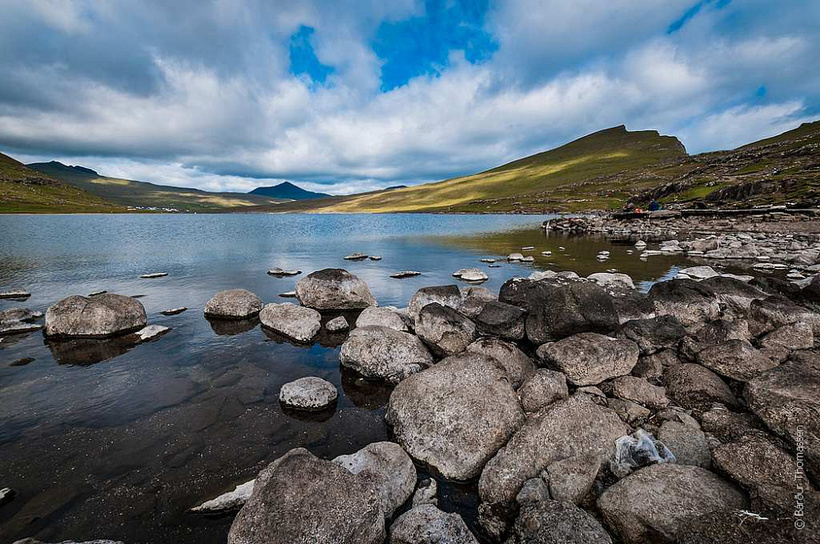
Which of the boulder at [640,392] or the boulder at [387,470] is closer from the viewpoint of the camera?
the boulder at [387,470]

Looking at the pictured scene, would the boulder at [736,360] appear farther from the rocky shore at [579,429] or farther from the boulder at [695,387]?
the boulder at [695,387]

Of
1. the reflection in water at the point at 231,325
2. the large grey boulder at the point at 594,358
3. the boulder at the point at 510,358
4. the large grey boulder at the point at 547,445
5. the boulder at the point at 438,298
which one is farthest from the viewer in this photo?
the reflection in water at the point at 231,325

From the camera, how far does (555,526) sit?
18.8ft

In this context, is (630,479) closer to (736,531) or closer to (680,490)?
(680,490)

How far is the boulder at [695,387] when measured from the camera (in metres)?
9.48

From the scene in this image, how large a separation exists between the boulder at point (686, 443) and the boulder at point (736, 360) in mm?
3228

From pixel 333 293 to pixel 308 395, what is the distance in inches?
385

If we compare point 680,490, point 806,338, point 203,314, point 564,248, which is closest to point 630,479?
point 680,490

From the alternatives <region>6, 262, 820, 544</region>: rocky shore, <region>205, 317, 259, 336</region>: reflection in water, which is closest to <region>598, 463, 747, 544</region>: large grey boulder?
<region>6, 262, 820, 544</region>: rocky shore

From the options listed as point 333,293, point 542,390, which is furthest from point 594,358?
point 333,293

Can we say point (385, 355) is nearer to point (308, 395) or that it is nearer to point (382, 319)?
point (308, 395)

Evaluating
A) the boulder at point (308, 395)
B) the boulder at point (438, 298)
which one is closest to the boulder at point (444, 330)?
the boulder at point (438, 298)

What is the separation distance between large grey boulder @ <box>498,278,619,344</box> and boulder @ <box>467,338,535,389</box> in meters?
1.26

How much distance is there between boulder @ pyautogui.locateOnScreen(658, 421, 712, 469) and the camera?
761 cm
